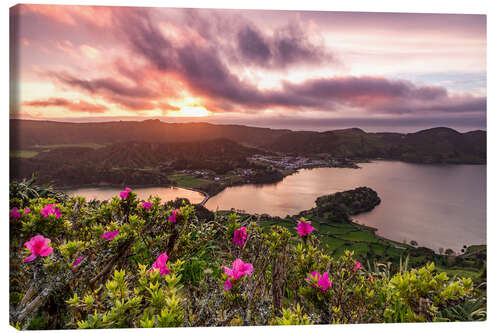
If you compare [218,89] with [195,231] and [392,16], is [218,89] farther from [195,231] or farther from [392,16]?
[392,16]

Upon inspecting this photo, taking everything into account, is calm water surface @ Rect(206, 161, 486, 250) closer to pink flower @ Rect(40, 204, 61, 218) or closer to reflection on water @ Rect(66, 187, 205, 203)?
reflection on water @ Rect(66, 187, 205, 203)

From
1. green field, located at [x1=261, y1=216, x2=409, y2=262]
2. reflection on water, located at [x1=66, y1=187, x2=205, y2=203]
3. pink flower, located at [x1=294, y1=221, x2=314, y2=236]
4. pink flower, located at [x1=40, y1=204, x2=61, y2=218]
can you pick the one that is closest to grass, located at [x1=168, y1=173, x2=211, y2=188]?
reflection on water, located at [x1=66, y1=187, x2=205, y2=203]

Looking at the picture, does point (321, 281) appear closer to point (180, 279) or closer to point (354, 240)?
point (180, 279)

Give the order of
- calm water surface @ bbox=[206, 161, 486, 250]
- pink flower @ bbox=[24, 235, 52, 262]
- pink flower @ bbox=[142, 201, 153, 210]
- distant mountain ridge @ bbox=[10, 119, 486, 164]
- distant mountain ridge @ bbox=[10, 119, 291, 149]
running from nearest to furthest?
pink flower @ bbox=[24, 235, 52, 262] < pink flower @ bbox=[142, 201, 153, 210] < distant mountain ridge @ bbox=[10, 119, 291, 149] < calm water surface @ bbox=[206, 161, 486, 250] < distant mountain ridge @ bbox=[10, 119, 486, 164]

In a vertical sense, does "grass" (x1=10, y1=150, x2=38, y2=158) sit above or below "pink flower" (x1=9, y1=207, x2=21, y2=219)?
above

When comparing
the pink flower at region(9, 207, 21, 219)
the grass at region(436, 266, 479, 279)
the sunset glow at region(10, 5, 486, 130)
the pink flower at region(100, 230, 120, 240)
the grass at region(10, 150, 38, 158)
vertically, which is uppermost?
the sunset glow at region(10, 5, 486, 130)

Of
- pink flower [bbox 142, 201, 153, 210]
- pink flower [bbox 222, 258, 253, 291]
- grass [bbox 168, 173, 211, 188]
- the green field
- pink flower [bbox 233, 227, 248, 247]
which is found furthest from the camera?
grass [bbox 168, 173, 211, 188]

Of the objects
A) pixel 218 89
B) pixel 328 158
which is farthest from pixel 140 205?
pixel 328 158
